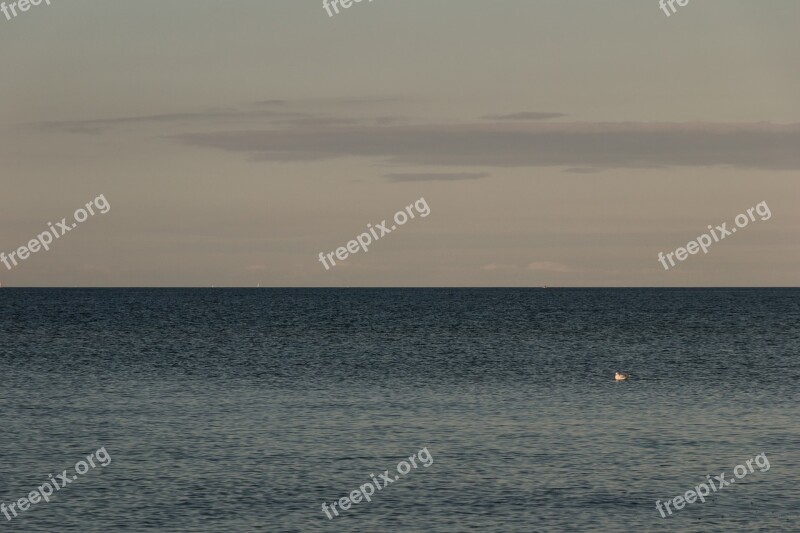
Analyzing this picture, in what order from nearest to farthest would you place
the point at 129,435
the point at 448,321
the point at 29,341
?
the point at 129,435 → the point at 29,341 → the point at 448,321

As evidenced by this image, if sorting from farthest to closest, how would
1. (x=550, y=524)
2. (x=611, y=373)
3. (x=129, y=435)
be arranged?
(x=611, y=373) < (x=129, y=435) < (x=550, y=524)

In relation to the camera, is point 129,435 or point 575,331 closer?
point 129,435

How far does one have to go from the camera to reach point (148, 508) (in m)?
41.3

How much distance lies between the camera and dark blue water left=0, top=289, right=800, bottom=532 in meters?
41.3

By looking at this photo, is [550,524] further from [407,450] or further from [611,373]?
[611,373]

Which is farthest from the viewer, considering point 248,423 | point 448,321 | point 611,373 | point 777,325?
point 448,321

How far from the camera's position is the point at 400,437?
56.0m

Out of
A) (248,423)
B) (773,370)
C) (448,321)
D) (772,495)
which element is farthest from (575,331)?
(772,495)

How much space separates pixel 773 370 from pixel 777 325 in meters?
85.6

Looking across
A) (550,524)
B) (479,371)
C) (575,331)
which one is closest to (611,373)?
(479,371)

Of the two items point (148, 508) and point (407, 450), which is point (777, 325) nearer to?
point (407, 450)

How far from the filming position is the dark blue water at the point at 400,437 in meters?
41.3

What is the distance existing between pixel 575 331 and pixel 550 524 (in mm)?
118003

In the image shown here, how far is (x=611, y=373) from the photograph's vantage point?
298 feet
